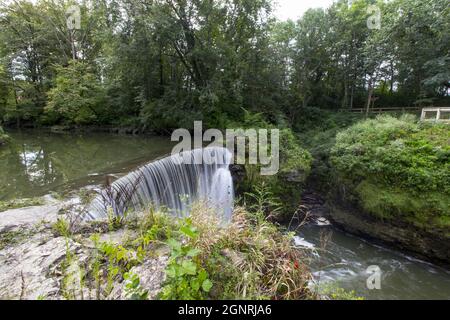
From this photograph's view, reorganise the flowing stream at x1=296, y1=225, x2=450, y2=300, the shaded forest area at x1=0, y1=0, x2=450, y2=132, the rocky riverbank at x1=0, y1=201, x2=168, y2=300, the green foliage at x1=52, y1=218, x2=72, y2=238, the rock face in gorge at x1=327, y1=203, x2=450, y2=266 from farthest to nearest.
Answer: the shaded forest area at x1=0, y1=0, x2=450, y2=132 < the rock face in gorge at x1=327, y1=203, x2=450, y2=266 < the flowing stream at x1=296, y1=225, x2=450, y2=300 < the green foliage at x1=52, y1=218, x2=72, y2=238 < the rocky riverbank at x1=0, y1=201, x2=168, y2=300

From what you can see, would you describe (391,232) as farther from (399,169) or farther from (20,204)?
(20,204)

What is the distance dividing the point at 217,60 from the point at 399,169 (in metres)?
9.83

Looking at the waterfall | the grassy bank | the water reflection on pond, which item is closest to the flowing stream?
the grassy bank

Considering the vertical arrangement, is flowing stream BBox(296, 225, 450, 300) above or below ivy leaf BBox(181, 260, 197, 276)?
below

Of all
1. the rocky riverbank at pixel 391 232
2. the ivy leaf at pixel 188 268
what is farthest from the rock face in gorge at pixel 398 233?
the ivy leaf at pixel 188 268

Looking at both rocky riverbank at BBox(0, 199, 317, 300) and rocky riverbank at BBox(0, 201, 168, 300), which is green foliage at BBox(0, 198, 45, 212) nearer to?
rocky riverbank at BBox(0, 201, 168, 300)

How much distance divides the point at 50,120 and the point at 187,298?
83.3ft

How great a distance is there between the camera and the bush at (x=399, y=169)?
588 cm

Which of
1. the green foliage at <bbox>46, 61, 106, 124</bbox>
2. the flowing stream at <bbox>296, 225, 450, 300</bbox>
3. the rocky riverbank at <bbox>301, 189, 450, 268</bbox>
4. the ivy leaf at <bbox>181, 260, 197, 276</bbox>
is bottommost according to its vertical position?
the flowing stream at <bbox>296, 225, 450, 300</bbox>

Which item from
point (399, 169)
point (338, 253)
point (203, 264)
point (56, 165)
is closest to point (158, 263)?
point (203, 264)

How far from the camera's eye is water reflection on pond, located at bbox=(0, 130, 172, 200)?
6156 millimetres

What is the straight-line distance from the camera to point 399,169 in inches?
252

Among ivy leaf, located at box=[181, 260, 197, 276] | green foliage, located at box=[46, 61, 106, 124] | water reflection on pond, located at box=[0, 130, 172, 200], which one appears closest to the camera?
ivy leaf, located at box=[181, 260, 197, 276]

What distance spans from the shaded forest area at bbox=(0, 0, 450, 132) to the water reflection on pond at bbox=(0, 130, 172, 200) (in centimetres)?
449
